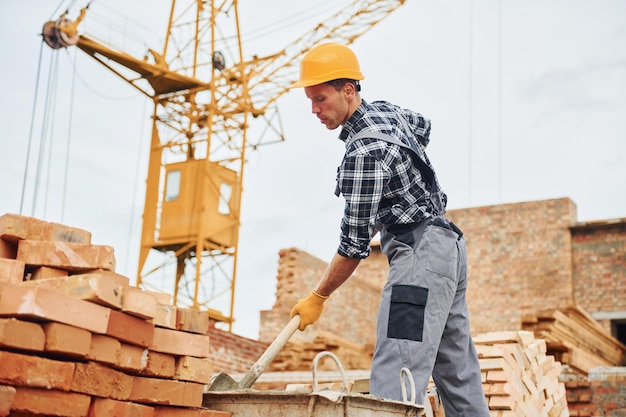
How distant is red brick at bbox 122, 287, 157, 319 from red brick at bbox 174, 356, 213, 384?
28 cm

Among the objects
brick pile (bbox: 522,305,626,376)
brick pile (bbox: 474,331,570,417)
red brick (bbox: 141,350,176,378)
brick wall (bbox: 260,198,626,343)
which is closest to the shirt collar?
red brick (bbox: 141,350,176,378)

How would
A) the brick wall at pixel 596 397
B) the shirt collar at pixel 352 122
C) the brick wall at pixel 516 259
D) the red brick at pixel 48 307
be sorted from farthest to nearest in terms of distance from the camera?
the brick wall at pixel 516 259 < the brick wall at pixel 596 397 < the shirt collar at pixel 352 122 < the red brick at pixel 48 307

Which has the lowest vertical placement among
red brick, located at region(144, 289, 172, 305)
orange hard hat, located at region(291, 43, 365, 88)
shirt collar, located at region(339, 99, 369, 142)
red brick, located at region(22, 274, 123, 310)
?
red brick, located at region(22, 274, 123, 310)

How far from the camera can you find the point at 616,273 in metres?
19.0

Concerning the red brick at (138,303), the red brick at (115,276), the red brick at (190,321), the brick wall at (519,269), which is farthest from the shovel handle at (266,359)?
the brick wall at (519,269)

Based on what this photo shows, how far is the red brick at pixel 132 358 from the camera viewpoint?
3.34 metres

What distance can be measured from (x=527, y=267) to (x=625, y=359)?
452 cm

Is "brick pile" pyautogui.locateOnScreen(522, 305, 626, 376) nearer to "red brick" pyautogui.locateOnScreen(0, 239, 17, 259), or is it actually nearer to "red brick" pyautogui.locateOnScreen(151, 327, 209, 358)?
"red brick" pyautogui.locateOnScreen(151, 327, 209, 358)

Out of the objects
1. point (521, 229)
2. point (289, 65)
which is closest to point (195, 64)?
point (289, 65)

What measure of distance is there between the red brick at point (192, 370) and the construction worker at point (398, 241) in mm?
470

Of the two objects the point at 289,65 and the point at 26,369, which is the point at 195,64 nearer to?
the point at 289,65

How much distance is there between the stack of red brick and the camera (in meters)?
2.98

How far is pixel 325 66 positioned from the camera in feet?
12.0

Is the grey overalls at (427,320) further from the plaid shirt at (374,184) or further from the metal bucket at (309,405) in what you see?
the metal bucket at (309,405)
